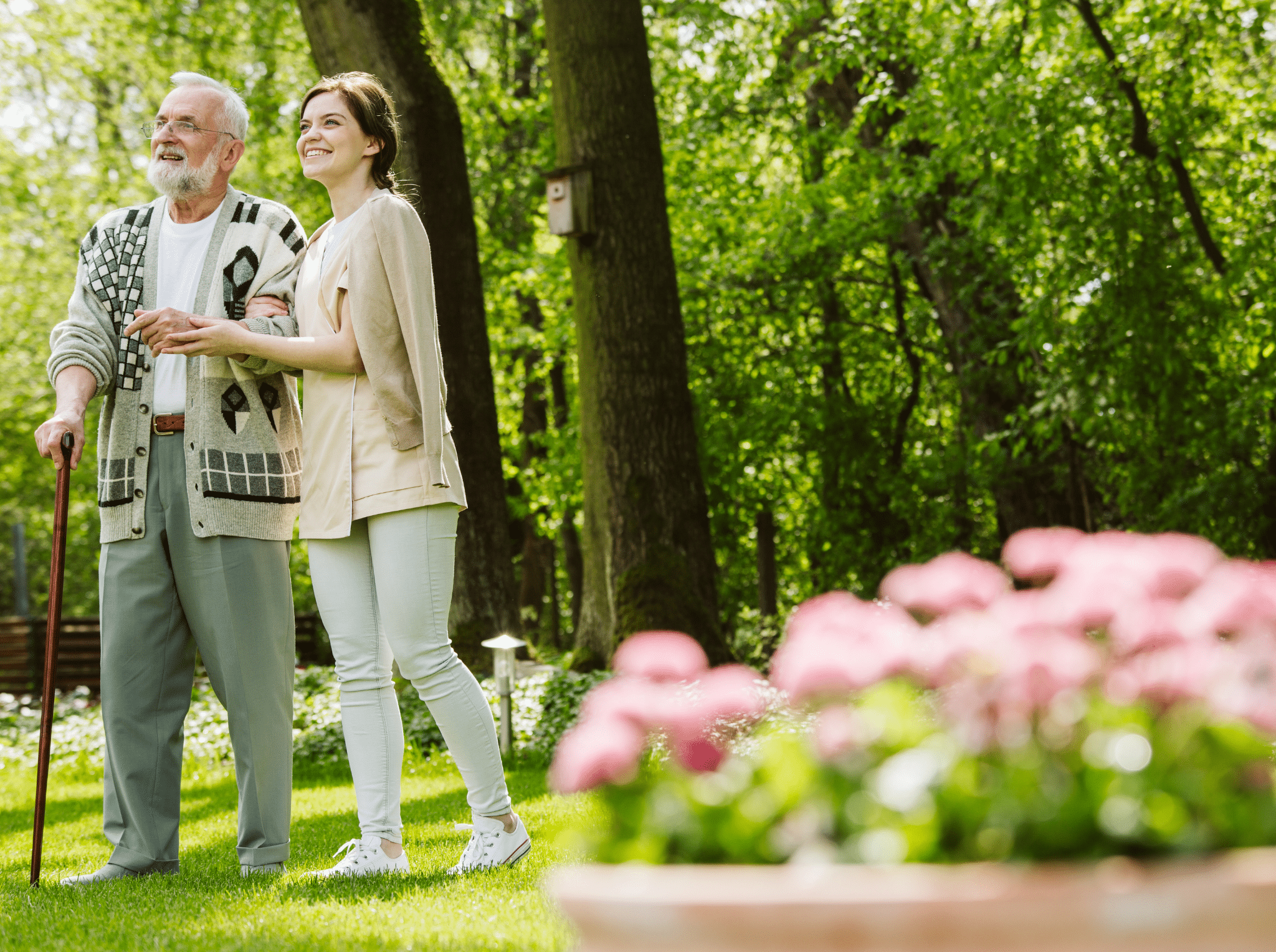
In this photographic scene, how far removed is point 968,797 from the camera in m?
1.20

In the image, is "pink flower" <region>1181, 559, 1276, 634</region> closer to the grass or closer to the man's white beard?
the grass

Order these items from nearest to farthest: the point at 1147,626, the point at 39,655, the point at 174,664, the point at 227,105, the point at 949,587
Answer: the point at 1147,626 → the point at 949,587 → the point at 174,664 → the point at 227,105 → the point at 39,655

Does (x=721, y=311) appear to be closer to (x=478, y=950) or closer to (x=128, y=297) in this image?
(x=128, y=297)

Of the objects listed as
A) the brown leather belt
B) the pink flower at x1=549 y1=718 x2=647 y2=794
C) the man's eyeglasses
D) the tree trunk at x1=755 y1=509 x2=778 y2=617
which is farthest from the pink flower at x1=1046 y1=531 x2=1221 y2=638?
the tree trunk at x1=755 y1=509 x2=778 y2=617

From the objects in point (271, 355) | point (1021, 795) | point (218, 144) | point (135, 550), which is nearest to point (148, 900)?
point (135, 550)

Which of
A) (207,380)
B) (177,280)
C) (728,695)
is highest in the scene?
(177,280)

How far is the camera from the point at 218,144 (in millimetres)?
3928

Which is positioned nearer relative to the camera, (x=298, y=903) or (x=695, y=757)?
(x=695, y=757)

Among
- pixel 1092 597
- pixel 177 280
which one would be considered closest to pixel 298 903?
pixel 177 280

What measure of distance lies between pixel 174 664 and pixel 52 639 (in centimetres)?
36

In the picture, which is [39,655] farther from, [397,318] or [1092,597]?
[1092,597]

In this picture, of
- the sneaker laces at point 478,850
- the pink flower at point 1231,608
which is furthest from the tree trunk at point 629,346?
the pink flower at point 1231,608

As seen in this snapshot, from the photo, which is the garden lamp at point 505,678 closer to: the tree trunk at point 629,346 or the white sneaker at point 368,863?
A: the tree trunk at point 629,346

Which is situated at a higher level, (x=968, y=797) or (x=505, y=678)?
(x=968, y=797)
